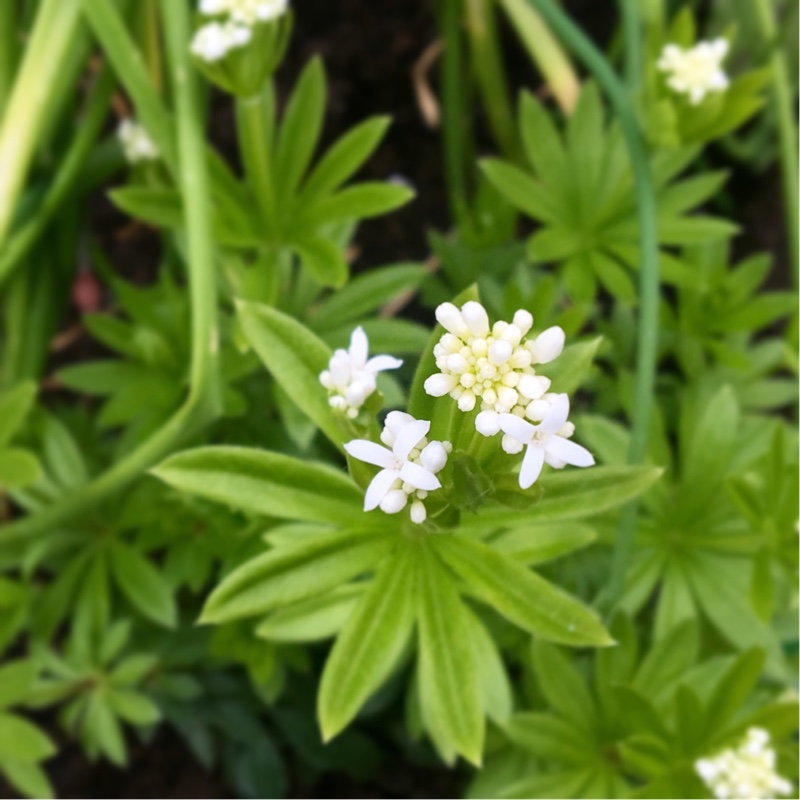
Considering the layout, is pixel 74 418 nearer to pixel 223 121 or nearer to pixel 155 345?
pixel 155 345

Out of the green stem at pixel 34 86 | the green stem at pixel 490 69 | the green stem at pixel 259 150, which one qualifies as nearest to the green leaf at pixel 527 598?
the green stem at pixel 259 150

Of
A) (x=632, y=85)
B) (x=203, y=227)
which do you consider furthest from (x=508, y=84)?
(x=203, y=227)

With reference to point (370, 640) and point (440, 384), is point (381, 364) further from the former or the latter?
point (370, 640)

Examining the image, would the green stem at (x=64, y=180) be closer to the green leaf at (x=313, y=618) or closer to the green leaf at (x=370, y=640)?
the green leaf at (x=313, y=618)

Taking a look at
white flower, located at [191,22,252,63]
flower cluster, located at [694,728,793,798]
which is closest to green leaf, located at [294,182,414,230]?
white flower, located at [191,22,252,63]

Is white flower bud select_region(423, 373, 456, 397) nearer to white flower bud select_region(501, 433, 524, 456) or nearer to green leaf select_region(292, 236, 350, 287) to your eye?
white flower bud select_region(501, 433, 524, 456)

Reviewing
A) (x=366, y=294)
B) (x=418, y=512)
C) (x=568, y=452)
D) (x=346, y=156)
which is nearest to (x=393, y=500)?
(x=418, y=512)
